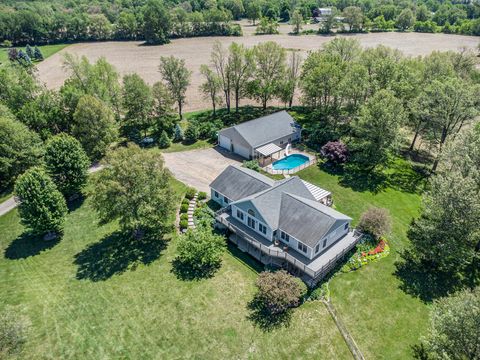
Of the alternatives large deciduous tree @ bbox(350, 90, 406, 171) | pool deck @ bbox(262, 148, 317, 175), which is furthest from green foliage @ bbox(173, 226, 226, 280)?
large deciduous tree @ bbox(350, 90, 406, 171)

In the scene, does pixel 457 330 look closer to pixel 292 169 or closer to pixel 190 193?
pixel 190 193

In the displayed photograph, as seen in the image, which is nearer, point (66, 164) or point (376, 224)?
point (376, 224)

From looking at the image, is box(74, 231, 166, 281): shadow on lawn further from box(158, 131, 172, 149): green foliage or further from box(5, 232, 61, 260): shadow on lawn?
box(158, 131, 172, 149): green foliage

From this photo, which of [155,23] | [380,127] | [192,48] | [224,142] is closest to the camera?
[380,127]

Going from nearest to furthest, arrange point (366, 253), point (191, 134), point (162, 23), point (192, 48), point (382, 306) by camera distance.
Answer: point (382, 306), point (366, 253), point (191, 134), point (192, 48), point (162, 23)

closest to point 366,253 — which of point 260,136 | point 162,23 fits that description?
point 260,136

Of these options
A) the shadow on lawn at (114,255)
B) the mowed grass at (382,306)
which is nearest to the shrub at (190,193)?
the shadow on lawn at (114,255)

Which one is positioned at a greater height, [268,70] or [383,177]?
[268,70]
